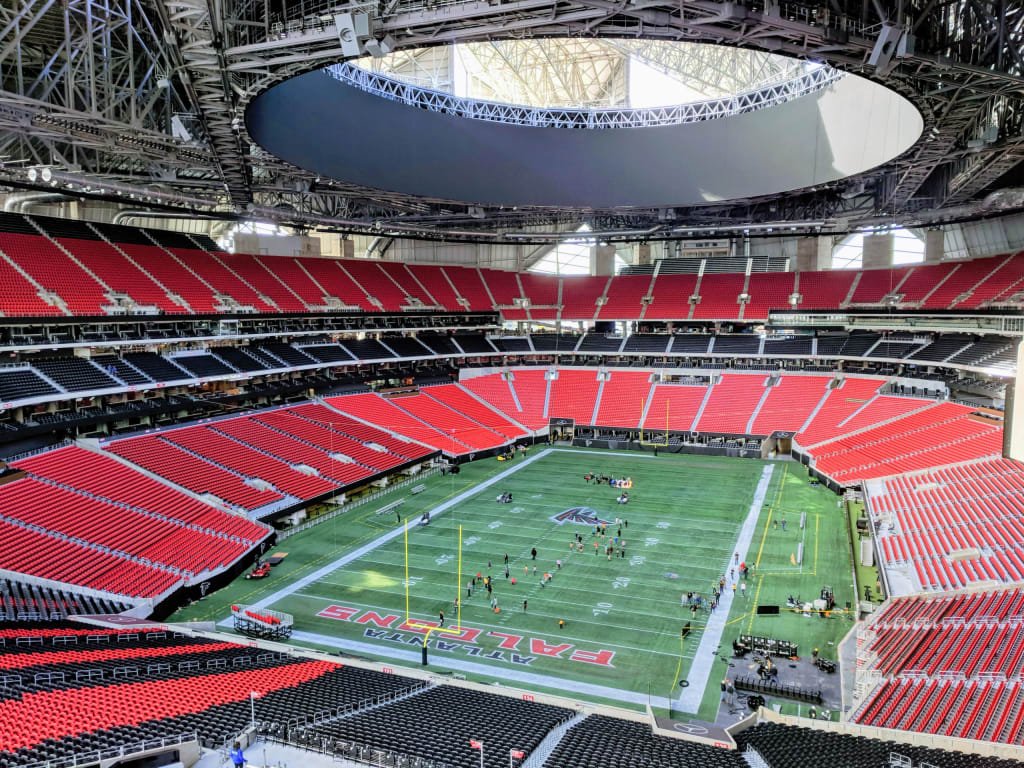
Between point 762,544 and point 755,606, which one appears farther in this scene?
point 762,544

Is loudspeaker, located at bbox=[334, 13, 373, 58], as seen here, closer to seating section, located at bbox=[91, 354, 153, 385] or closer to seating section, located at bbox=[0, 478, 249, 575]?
seating section, located at bbox=[0, 478, 249, 575]

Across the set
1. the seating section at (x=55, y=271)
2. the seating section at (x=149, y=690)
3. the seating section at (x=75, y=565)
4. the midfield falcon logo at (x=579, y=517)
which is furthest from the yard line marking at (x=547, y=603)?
the seating section at (x=55, y=271)

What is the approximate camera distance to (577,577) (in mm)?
30094

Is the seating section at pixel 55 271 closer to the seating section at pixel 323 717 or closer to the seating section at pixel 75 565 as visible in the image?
the seating section at pixel 75 565

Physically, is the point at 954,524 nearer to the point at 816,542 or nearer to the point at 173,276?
the point at 816,542

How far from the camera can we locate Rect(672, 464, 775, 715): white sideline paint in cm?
2064

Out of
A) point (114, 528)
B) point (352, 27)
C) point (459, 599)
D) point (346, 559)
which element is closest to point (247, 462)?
point (114, 528)

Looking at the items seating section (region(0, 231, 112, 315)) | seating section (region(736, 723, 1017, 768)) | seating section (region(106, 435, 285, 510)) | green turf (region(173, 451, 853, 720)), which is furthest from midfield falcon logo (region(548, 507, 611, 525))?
seating section (region(0, 231, 112, 315))

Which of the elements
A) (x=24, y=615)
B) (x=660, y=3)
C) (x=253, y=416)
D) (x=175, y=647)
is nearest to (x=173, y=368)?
(x=253, y=416)

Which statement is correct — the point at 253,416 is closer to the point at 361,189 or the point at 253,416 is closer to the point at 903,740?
the point at 361,189

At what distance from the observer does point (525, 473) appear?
→ 4791cm

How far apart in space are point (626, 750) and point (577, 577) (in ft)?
47.0

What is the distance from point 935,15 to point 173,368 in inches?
1592

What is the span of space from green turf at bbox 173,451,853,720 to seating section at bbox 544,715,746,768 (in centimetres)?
328
